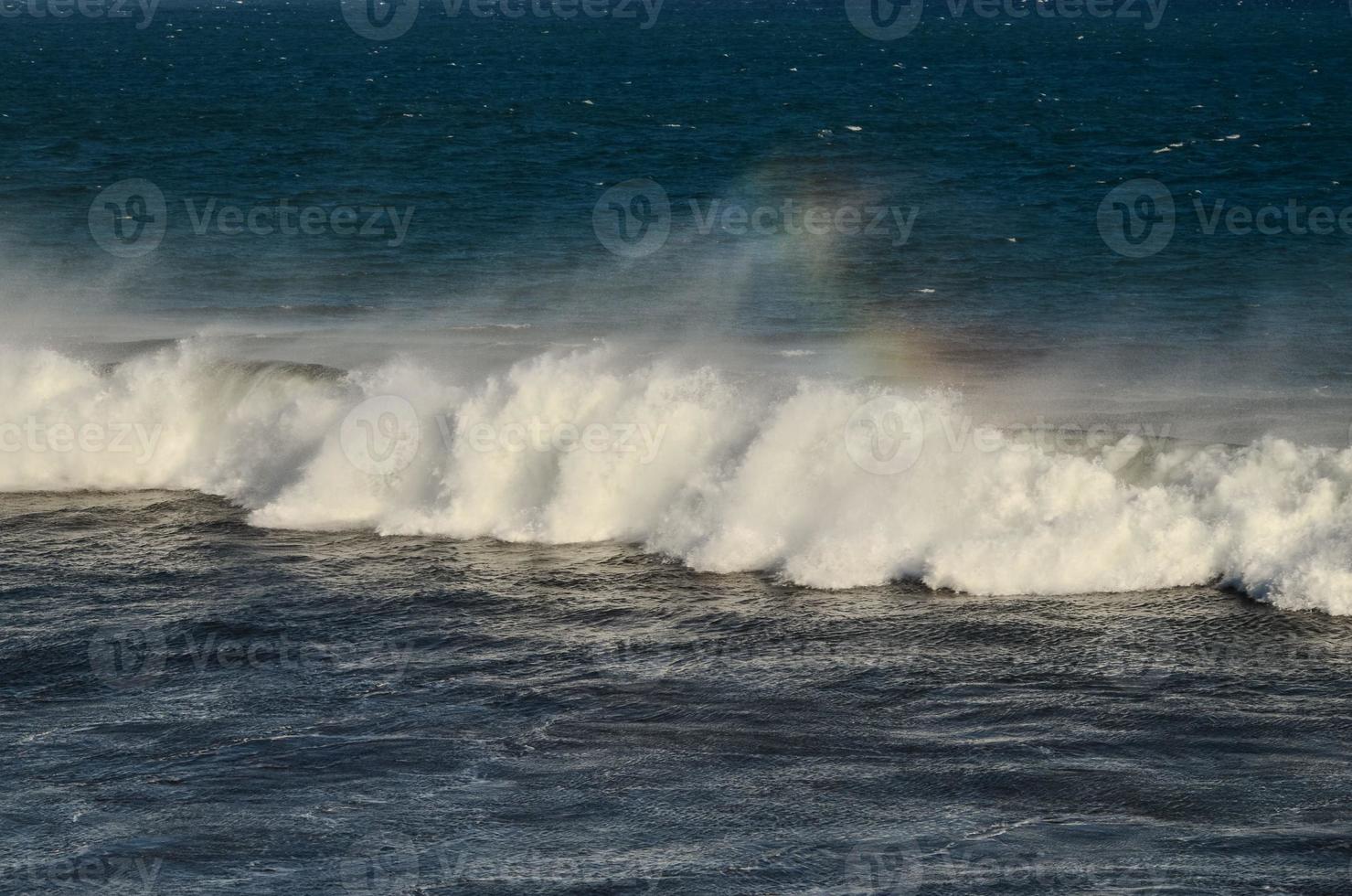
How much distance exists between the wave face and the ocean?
6 centimetres

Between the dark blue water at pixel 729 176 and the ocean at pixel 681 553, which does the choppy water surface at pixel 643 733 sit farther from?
the dark blue water at pixel 729 176

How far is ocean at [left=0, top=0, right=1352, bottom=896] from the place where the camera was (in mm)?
12883

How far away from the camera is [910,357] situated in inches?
1192

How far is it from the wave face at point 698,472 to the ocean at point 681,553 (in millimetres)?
60

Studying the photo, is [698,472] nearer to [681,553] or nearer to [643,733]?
[681,553]

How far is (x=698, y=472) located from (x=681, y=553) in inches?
62.9

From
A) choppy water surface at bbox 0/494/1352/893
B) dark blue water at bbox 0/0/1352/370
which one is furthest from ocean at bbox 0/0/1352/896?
dark blue water at bbox 0/0/1352/370

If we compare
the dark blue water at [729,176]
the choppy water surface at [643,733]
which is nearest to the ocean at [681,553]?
the choppy water surface at [643,733]

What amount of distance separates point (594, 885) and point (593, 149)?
53.8 meters

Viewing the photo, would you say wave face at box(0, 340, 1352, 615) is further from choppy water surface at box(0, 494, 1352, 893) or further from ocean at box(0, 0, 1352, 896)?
choppy water surface at box(0, 494, 1352, 893)

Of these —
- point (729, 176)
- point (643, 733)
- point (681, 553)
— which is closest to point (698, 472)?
point (681, 553)

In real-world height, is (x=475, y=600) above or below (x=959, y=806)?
above

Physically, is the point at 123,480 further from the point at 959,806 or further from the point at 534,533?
the point at 959,806

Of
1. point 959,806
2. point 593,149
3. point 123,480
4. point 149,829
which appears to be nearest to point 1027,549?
point 959,806
